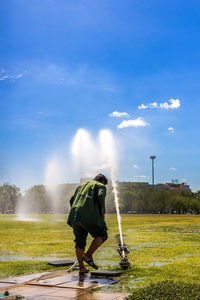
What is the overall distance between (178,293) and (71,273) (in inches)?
123

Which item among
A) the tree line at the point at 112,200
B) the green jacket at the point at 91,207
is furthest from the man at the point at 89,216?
the tree line at the point at 112,200

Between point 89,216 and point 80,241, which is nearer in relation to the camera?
point 89,216

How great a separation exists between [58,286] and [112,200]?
3338 inches

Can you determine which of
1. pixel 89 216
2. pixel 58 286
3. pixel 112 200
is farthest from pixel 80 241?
pixel 112 200

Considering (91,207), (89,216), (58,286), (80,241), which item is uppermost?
(91,207)

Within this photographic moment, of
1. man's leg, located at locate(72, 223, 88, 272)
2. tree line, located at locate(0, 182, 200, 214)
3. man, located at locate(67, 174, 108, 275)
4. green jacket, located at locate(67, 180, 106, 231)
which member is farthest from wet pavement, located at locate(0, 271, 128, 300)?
tree line, located at locate(0, 182, 200, 214)

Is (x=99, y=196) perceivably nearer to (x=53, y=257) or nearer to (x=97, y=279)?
(x=97, y=279)

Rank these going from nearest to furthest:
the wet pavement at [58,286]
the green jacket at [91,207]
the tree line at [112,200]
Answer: the wet pavement at [58,286], the green jacket at [91,207], the tree line at [112,200]

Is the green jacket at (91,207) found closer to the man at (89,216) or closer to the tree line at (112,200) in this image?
the man at (89,216)

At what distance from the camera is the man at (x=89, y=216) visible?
8039 millimetres

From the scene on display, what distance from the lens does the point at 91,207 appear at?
805 centimetres

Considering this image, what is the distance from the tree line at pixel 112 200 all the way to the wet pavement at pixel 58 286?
78558mm

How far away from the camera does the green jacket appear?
316 inches

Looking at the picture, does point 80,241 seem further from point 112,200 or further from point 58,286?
point 112,200
